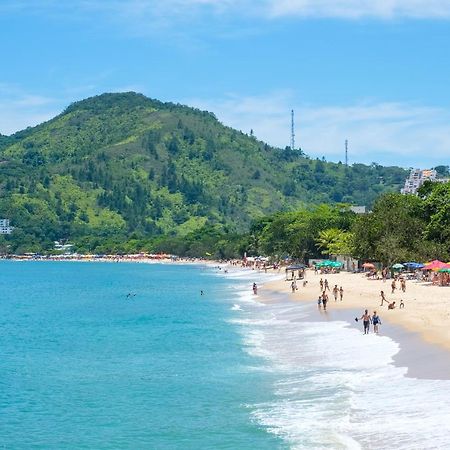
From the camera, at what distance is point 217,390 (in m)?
29.5

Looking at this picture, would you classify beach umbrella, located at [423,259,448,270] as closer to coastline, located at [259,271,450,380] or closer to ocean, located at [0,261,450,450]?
coastline, located at [259,271,450,380]

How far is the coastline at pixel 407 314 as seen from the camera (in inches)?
1217

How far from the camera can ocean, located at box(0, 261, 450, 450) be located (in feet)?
73.4

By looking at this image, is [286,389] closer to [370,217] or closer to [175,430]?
[175,430]

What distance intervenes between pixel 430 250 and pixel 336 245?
1609 inches

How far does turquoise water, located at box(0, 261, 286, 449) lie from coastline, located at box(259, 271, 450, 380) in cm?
598

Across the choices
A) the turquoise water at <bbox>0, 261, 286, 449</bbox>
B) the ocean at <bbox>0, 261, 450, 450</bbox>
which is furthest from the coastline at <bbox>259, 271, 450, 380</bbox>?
the turquoise water at <bbox>0, 261, 286, 449</bbox>

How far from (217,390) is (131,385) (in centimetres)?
385

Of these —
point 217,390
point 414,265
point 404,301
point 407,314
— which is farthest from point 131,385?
point 414,265

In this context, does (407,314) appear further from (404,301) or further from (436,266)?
(436,266)

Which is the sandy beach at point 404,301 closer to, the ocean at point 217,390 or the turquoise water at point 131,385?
the ocean at point 217,390

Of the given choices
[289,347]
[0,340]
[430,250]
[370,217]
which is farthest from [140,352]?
[370,217]

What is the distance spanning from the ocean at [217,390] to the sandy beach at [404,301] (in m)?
2.87

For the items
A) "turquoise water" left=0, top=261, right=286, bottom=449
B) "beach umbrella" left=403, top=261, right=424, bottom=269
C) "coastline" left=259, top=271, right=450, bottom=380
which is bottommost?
"turquoise water" left=0, top=261, right=286, bottom=449
